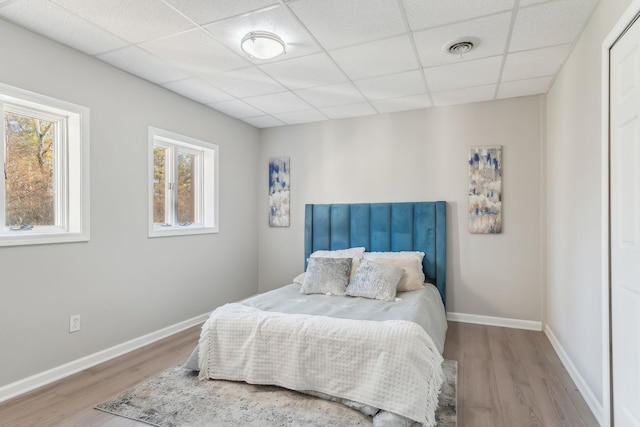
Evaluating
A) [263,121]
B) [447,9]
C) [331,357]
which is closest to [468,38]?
[447,9]

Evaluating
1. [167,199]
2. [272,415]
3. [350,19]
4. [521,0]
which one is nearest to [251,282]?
[167,199]

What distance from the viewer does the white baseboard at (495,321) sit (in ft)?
11.6

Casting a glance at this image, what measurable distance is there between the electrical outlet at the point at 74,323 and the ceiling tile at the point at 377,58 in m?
2.83

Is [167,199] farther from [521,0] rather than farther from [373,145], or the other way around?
[521,0]

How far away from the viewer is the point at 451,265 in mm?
3834

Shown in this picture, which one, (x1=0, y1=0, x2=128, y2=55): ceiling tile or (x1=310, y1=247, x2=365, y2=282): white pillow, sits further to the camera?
(x1=310, y1=247, x2=365, y2=282): white pillow

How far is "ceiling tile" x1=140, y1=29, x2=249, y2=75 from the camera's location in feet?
8.00

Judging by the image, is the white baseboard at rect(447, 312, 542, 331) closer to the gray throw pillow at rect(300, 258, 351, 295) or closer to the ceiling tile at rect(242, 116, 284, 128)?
the gray throw pillow at rect(300, 258, 351, 295)

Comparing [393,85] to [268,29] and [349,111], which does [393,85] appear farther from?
[268,29]

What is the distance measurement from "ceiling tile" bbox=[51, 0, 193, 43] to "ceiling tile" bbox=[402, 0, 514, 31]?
1450 mm

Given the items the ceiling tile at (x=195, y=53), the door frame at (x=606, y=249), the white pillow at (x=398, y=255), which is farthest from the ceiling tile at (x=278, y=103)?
the door frame at (x=606, y=249)

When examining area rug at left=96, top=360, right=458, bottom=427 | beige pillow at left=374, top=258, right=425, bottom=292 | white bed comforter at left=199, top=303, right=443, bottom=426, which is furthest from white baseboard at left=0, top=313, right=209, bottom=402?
beige pillow at left=374, top=258, right=425, bottom=292

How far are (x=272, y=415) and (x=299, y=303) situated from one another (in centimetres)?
97

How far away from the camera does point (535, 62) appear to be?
2770 mm
